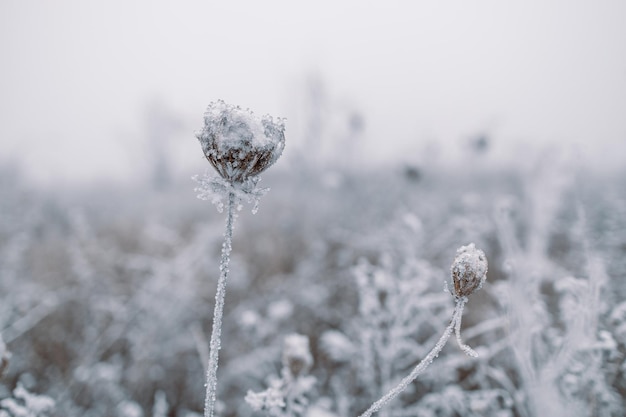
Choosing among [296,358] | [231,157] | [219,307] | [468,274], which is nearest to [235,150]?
[231,157]

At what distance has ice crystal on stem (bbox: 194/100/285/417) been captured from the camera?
0.89 metres

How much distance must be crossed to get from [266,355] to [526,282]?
6.05ft

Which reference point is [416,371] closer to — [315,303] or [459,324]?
[459,324]

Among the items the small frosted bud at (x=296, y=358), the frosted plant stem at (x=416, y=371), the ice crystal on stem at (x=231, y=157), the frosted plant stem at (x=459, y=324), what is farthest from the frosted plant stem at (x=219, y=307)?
the small frosted bud at (x=296, y=358)

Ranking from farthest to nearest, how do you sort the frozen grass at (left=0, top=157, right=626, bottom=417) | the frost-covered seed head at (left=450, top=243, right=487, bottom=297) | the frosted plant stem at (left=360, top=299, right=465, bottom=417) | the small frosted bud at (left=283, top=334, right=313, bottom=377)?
1. the frozen grass at (left=0, top=157, right=626, bottom=417)
2. the small frosted bud at (left=283, top=334, right=313, bottom=377)
3. the frost-covered seed head at (left=450, top=243, right=487, bottom=297)
4. the frosted plant stem at (left=360, top=299, right=465, bottom=417)

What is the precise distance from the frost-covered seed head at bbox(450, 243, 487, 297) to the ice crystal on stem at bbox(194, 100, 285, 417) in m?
0.53

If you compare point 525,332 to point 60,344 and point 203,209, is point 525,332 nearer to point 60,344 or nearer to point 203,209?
point 60,344

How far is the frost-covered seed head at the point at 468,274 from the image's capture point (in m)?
0.95

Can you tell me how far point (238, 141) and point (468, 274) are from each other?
0.65 metres

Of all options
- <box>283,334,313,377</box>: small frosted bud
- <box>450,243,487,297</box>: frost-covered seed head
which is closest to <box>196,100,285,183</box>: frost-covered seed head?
<box>450,243,487,297</box>: frost-covered seed head

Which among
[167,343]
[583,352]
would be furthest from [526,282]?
[167,343]

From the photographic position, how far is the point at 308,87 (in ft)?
24.6

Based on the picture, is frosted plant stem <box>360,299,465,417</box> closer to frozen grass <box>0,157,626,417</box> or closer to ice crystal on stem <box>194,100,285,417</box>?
ice crystal on stem <box>194,100,285,417</box>

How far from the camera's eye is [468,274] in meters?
0.96
